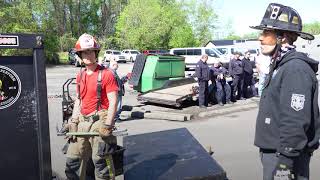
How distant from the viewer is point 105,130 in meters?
4.58

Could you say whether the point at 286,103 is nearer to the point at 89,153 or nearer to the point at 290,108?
the point at 290,108

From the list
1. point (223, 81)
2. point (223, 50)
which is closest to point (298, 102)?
point (223, 81)

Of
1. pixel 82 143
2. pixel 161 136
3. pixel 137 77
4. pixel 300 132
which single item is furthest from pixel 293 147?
pixel 137 77

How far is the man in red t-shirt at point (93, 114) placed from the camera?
473 centimetres

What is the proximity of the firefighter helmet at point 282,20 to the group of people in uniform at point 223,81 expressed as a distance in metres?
10.4

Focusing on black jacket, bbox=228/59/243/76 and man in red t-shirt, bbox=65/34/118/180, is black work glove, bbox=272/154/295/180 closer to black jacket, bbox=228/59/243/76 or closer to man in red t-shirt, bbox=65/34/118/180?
man in red t-shirt, bbox=65/34/118/180

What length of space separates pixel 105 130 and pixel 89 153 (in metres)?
0.51

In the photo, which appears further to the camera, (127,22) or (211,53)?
(127,22)

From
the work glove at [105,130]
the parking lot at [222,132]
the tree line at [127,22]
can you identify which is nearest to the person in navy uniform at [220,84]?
the parking lot at [222,132]

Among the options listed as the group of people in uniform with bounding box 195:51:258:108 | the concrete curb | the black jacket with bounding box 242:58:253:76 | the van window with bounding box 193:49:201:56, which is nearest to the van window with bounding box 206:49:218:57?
the van window with bounding box 193:49:201:56

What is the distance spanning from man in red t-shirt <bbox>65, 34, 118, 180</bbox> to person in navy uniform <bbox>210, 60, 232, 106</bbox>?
32.7 feet

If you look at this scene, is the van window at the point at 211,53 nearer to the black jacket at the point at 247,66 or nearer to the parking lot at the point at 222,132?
the black jacket at the point at 247,66

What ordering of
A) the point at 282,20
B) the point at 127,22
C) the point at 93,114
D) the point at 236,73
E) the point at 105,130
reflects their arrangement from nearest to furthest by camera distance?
the point at 282,20
the point at 105,130
the point at 93,114
the point at 236,73
the point at 127,22

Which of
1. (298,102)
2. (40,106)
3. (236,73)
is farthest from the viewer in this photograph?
(236,73)
